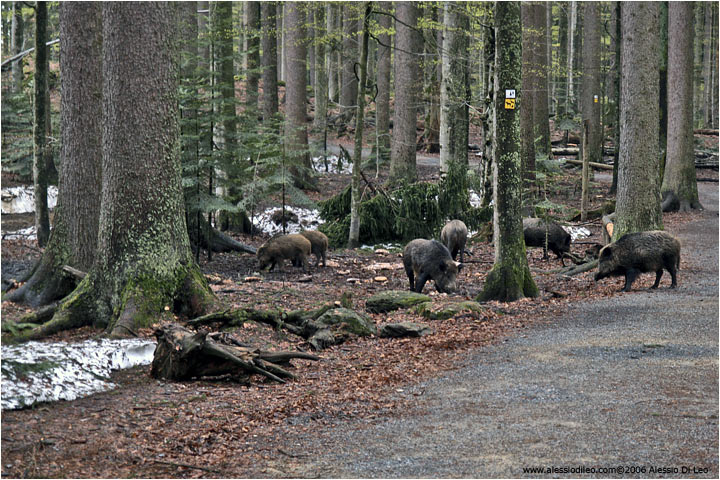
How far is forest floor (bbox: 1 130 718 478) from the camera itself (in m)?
5.54

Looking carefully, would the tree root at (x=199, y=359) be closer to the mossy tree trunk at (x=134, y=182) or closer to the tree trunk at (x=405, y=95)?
the mossy tree trunk at (x=134, y=182)

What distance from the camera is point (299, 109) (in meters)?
25.7

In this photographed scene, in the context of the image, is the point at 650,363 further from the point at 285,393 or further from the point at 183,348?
the point at 183,348

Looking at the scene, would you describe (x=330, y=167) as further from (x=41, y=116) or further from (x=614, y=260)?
(x=614, y=260)

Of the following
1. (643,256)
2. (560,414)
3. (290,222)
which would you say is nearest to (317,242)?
(290,222)

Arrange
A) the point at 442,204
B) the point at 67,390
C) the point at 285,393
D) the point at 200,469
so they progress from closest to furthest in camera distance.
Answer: the point at 200,469, the point at 67,390, the point at 285,393, the point at 442,204

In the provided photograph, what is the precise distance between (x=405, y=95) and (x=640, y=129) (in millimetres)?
8893

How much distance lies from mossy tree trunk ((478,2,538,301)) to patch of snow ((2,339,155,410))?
21.4 ft

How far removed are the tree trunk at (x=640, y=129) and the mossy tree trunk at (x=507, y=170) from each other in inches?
198

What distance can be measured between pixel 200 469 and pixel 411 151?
63.0 feet

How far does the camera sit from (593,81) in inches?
1337

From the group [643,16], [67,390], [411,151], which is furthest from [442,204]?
[67,390]

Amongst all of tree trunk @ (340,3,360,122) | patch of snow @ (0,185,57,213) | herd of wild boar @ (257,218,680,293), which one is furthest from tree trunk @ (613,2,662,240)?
tree trunk @ (340,3,360,122)

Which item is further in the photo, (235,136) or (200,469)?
(235,136)
